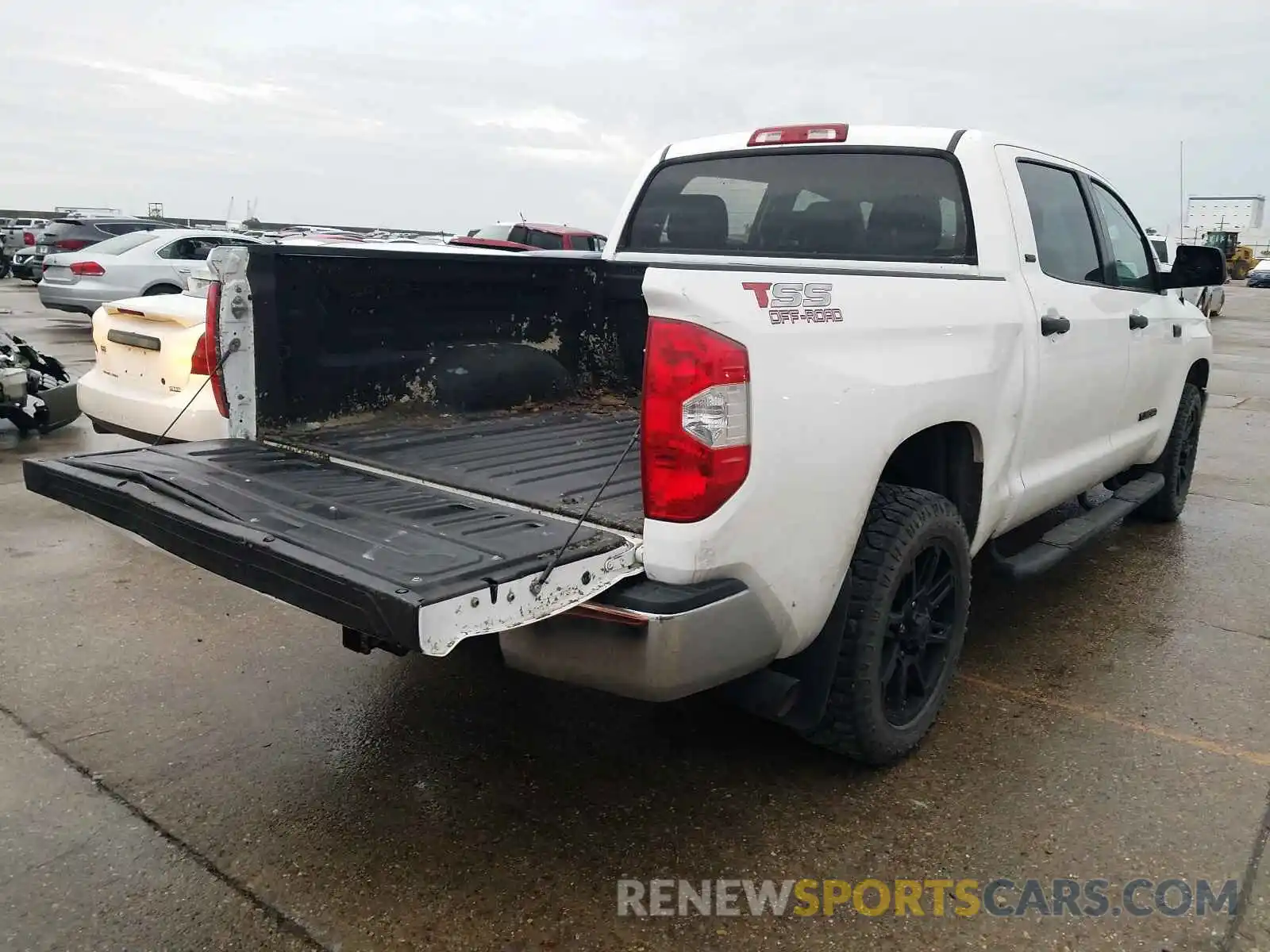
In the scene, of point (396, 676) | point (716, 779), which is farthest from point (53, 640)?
point (716, 779)

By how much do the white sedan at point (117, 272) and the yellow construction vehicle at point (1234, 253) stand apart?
42.7 meters

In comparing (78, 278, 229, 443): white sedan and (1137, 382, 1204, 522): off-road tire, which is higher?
(78, 278, 229, 443): white sedan

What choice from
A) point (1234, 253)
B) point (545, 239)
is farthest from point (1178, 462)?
point (1234, 253)

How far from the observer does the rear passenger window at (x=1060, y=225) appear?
12.7ft

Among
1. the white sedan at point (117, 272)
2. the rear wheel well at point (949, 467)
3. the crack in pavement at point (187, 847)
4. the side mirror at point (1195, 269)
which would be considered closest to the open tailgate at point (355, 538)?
the crack in pavement at point (187, 847)

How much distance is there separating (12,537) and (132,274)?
32.6 feet

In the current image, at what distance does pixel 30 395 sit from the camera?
768cm

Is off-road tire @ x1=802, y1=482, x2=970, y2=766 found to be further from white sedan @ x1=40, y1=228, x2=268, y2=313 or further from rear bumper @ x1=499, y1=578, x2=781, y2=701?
white sedan @ x1=40, y1=228, x2=268, y2=313

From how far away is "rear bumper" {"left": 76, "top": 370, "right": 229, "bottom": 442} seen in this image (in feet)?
13.1

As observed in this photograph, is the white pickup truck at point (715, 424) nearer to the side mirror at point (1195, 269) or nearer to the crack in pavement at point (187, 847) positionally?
the side mirror at point (1195, 269)

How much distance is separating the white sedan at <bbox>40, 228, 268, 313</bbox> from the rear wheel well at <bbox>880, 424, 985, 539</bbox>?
1285 cm

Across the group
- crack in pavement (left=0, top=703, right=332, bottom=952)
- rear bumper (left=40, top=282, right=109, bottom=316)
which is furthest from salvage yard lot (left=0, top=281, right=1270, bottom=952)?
rear bumper (left=40, top=282, right=109, bottom=316)

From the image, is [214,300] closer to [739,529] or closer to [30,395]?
[739,529]
